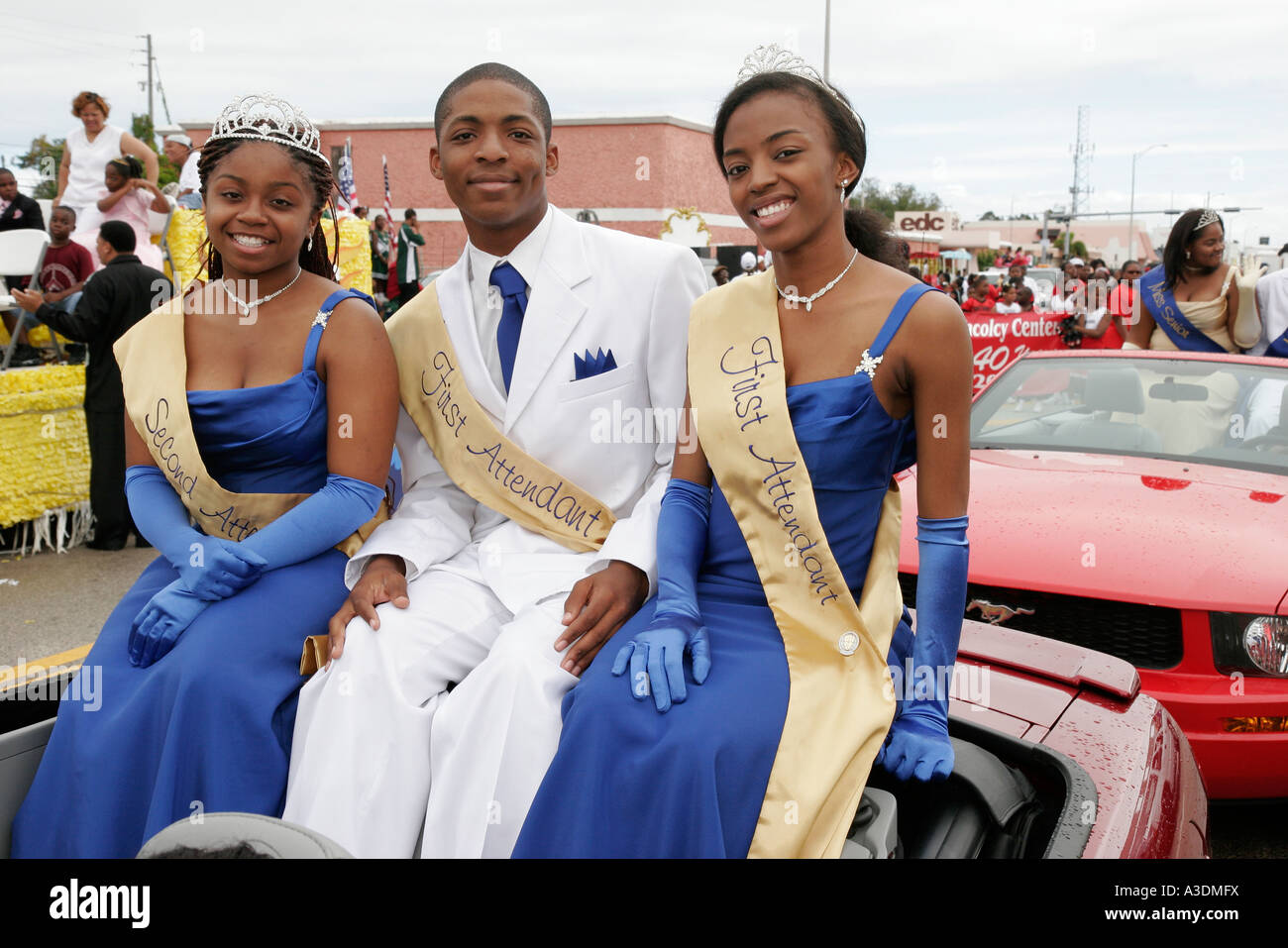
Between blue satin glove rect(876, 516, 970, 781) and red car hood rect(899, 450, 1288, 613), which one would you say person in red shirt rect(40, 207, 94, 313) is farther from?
blue satin glove rect(876, 516, 970, 781)

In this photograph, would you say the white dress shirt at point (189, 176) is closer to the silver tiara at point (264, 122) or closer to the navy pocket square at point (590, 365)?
the silver tiara at point (264, 122)

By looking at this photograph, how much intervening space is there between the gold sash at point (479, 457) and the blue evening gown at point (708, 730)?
461 millimetres

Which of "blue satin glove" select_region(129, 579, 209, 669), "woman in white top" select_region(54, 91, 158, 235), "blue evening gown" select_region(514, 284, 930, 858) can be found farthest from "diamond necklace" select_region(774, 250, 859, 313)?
"woman in white top" select_region(54, 91, 158, 235)

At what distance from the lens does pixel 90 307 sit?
605 centimetres

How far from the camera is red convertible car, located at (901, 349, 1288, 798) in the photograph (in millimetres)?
2980

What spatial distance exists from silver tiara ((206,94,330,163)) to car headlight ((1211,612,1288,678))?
8.75 feet

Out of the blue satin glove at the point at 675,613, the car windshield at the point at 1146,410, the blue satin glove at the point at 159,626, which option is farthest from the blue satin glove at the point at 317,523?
the car windshield at the point at 1146,410

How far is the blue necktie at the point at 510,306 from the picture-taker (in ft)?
8.39

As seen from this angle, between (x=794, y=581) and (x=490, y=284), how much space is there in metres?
1.09

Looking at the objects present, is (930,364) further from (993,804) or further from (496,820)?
(496,820)

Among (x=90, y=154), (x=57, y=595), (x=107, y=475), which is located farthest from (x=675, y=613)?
(x=90, y=154)

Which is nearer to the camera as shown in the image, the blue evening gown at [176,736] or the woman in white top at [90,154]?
the blue evening gown at [176,736]

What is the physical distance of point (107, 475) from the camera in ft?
20.6

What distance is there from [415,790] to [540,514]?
697 millimetres
